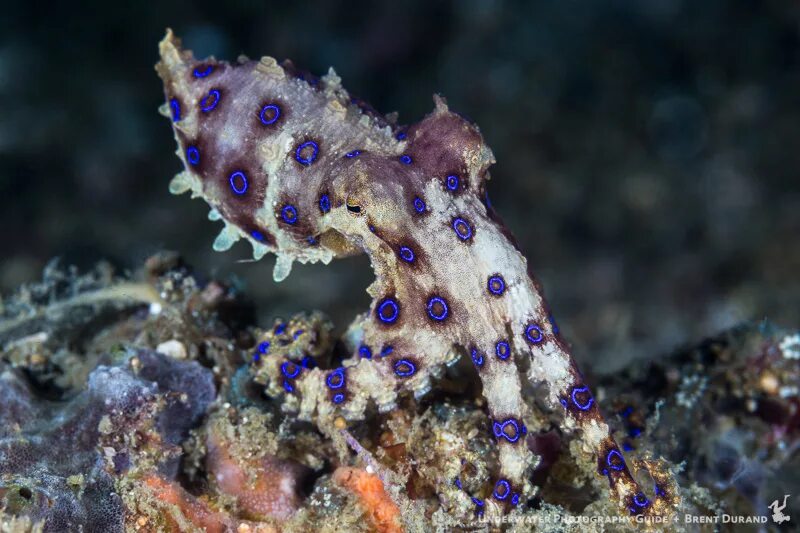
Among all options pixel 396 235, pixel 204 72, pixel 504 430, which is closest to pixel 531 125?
pixel 204 72

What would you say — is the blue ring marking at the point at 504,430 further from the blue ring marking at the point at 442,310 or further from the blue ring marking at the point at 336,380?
the blue ring marking at the point at 336,380

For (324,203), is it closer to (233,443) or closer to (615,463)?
(233,443)

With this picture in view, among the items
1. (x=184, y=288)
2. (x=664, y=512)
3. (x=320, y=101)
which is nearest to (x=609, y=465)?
(x=664, y=512)

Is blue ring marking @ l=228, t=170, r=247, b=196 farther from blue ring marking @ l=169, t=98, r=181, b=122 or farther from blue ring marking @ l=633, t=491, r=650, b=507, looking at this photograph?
blue ring marking @ l=633, t=491, r=650, b=507

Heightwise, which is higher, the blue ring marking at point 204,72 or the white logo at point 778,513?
the blue ring marking at point 204,72

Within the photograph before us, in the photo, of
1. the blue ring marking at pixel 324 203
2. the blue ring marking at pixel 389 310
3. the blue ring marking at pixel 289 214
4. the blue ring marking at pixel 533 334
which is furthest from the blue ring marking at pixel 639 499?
the blue ring marking at pixel 289 214

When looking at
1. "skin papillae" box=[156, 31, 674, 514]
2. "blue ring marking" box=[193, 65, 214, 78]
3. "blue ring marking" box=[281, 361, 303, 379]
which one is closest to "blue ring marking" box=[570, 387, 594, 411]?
"skin papillae" box=[156, 31, 674, 514]
